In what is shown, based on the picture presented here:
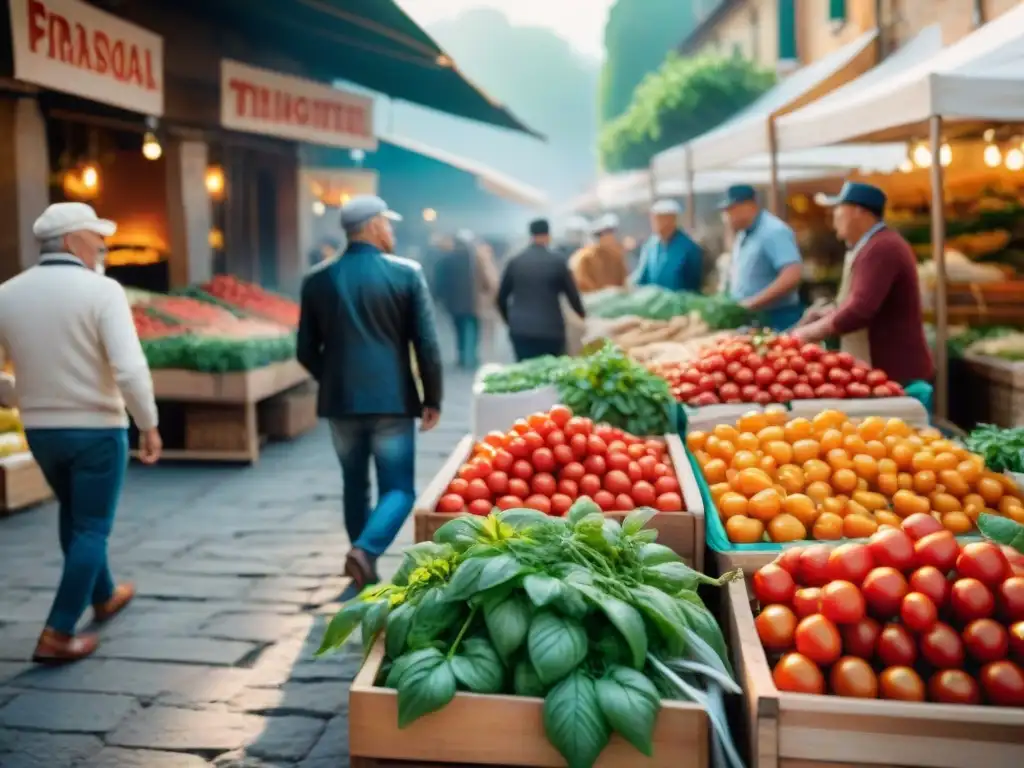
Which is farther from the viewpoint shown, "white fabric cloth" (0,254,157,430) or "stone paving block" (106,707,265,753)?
"white fabric cloth" (0,254,157,430)

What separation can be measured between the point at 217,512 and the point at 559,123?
13380 centimetres

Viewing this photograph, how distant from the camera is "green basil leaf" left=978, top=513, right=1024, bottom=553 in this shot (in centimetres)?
329

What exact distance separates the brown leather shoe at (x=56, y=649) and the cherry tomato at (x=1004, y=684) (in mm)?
3722

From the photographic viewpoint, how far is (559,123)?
13712 centimetres

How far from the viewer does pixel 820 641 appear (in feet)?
9.43

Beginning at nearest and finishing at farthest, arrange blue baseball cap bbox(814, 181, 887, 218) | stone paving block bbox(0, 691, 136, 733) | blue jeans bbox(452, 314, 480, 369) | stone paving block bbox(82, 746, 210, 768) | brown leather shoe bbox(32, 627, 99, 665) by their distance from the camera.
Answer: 1. stone paving block bbox(82, 746, 210, 768)
2. stone paving block bbox(0, 691, 136, 733)
3. brown leather shoe bbox(32, 627, 99, 665)
4. blue baseball cap bbox(814, 181, 887, 218)
5. blue jeans bbox(452, 314, 480, 369)

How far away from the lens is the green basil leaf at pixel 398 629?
2998 mm

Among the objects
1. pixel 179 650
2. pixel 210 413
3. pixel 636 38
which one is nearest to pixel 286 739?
pixel 179 650

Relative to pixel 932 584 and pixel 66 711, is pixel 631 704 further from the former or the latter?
pixel 66 711

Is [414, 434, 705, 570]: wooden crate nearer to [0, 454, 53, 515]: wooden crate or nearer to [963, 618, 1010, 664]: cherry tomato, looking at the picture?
[963, 618, 1010, 664]: cherry tomato

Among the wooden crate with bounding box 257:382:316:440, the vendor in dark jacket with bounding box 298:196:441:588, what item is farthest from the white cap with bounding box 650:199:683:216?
the vendor in dark jacket with bounding box 298:196:441:588

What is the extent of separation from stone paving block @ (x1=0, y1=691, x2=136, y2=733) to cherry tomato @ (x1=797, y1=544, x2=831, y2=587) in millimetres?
2603

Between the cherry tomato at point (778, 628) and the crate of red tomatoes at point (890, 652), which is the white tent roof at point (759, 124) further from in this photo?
the cherry tomato at point (778, 628)

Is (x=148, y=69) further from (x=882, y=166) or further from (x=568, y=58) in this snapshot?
(x=568, y=58)
